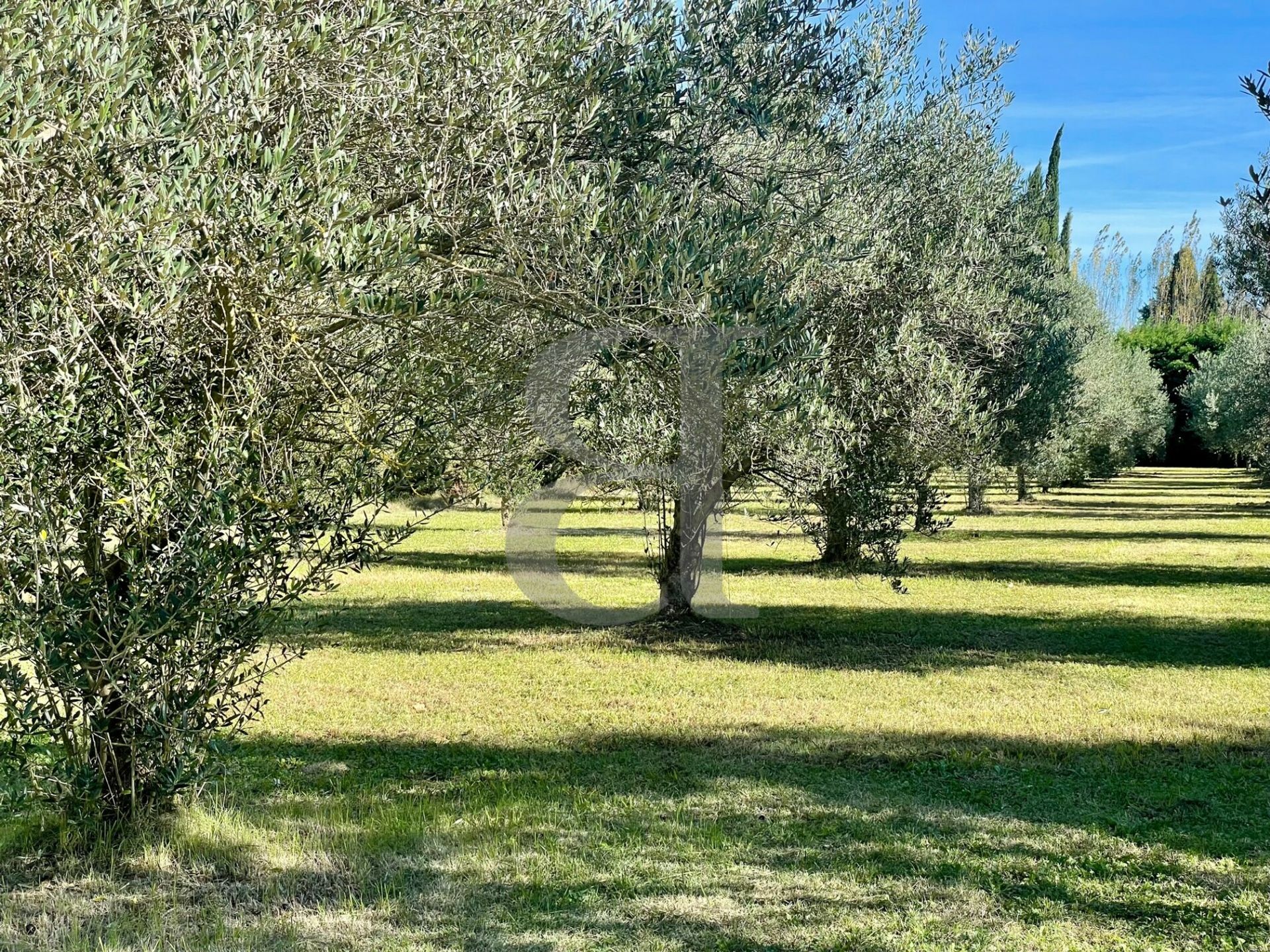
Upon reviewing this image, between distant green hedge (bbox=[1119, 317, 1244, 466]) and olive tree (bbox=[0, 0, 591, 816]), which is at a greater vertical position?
distant green hedge (bbox=[1119, 317, 1244, 466])

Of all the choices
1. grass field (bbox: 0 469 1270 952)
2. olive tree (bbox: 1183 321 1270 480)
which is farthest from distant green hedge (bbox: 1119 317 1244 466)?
grass field (bbox: 0 469 1270 952)

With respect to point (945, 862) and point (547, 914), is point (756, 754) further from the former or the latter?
point (547, 914)

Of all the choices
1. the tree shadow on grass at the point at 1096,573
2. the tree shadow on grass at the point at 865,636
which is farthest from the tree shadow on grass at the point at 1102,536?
the tree shadow on grass at the point at 865,636

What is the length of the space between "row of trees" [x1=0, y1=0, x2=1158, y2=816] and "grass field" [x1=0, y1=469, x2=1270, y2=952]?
0.96m

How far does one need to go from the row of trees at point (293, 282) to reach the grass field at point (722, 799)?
3.13 ft

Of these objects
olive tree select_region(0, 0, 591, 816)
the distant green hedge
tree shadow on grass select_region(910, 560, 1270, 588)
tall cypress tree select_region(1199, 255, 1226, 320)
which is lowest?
tree shadow on grass select_region(910, 560, 1270, 588)

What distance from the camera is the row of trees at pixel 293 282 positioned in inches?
185

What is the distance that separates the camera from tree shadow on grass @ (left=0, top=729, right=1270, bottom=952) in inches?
217

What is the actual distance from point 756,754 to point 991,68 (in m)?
8.68

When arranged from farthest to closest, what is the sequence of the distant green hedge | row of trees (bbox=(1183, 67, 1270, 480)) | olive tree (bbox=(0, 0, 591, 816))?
the distant green hedge → row of trees (bbox=(1183, 67, 1270, 480)) → olive tree (bbox=(0, 0, 591, 816))

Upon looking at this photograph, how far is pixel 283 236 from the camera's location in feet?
15.4

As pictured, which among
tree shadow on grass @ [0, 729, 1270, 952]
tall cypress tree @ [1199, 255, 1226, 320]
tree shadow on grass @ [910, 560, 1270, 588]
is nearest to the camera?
tree shadow on grass @ [0, 729, 1270, 952]

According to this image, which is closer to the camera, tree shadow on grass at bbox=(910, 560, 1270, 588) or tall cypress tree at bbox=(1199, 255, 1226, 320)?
tree shadow on grass at bbox=(910, 560, 1270, 588)

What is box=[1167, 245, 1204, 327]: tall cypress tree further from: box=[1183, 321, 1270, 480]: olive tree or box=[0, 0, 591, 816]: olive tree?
box=[0, 0, 591, 816]: olive tree
